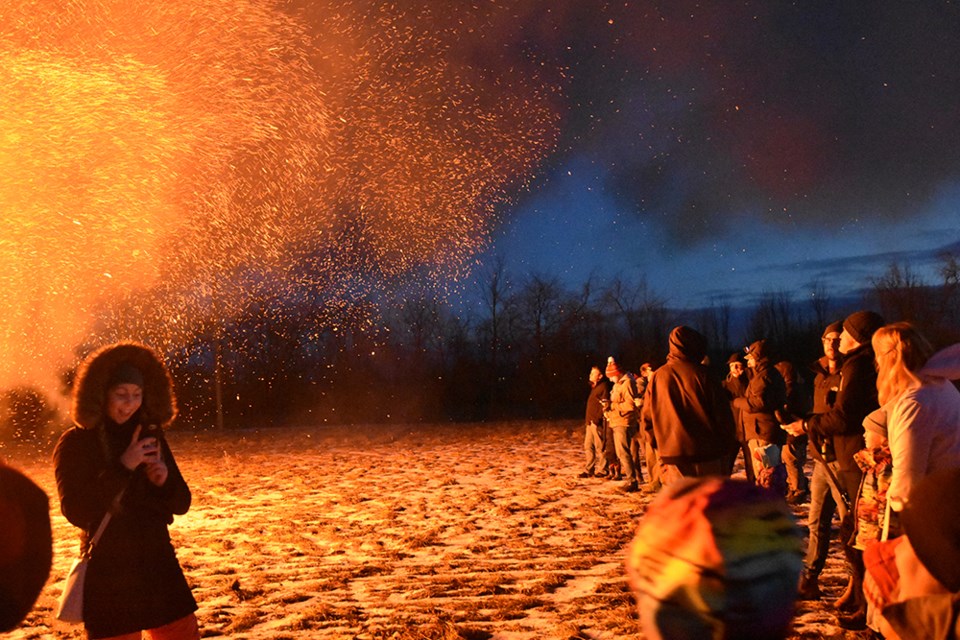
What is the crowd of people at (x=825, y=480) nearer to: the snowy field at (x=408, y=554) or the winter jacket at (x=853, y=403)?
the winter jacket at (x=853, y=403)

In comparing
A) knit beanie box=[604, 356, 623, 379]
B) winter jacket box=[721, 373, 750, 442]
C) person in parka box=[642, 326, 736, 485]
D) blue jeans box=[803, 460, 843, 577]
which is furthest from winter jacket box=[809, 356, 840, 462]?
knit beanie box=[604, 356, 623, 379]

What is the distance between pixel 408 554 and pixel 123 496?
4759mm

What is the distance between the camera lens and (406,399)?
1857 inches

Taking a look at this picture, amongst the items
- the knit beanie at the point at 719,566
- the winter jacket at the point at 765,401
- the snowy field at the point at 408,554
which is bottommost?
the snowy field at the point at 408,554

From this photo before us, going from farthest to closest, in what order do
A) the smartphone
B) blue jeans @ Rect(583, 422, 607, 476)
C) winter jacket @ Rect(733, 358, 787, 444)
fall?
blue jeans @ Rect(583, 422, 607, 476) → winter jacket @ Rect(733, 358, 787, 444) → the smartphone

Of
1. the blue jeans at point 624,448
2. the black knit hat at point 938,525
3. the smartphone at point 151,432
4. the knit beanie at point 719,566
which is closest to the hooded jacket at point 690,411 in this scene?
the smartphone at point 151,432

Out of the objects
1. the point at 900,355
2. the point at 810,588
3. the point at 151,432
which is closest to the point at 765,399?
the point at 810,588

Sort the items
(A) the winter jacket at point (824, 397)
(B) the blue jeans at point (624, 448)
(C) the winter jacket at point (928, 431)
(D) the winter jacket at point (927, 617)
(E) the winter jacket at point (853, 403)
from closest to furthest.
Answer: (D) the winter jacket at point (927, 617) → (C) the winter jacket at point (928, 431) → (E) the winter jacket at point (853, 403) → (A) the winter jacket at point (824, 397) → (B) the blue jeans at point (624, 448)

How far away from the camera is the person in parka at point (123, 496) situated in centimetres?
321

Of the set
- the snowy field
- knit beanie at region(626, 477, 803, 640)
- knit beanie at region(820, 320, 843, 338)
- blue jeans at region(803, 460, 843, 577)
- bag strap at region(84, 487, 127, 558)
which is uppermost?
knit beanie at region(820, 320, 843, 338)

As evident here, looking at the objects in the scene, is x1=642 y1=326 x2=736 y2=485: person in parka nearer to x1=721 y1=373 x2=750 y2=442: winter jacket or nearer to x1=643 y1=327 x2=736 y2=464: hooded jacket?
x1=643 y1=327 x2=736 y2=464: hooded jacket

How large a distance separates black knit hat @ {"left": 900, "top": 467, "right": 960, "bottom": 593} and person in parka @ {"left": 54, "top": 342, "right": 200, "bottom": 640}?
9.30ft

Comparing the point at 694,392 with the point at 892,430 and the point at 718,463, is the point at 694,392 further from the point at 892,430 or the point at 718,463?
the point at 892,430

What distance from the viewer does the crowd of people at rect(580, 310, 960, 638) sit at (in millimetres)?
1171
